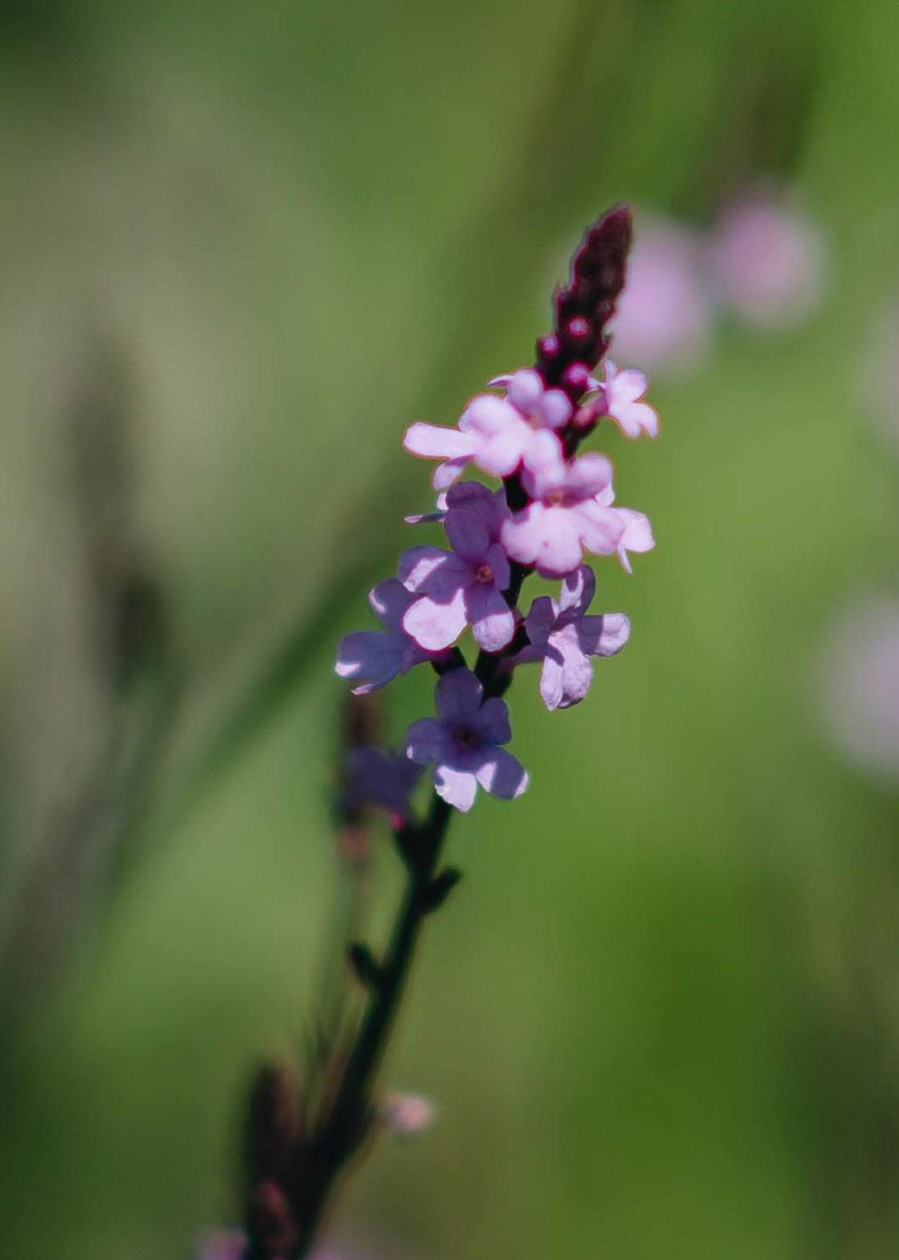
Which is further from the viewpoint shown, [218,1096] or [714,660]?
[714,660]

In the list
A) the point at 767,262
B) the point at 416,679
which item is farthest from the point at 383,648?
the point at 767,262

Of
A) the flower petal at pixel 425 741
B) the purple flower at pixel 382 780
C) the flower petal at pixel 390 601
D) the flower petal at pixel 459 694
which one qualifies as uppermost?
the flower petal at pixel 390 601

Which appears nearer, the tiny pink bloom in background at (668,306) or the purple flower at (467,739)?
the purple flower at (467,739)

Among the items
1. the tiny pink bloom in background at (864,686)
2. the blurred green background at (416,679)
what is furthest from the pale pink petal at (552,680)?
the tiny pink bloom in background at (864,686)

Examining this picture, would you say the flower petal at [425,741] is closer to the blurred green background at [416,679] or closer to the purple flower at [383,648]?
the purple flower at [383,648]

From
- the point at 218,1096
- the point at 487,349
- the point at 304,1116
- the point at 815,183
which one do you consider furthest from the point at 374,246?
the point at 304,1116

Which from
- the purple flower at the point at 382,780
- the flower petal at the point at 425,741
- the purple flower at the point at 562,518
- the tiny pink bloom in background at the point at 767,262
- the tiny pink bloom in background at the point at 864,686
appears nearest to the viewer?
the purple flower at the point at 562,518

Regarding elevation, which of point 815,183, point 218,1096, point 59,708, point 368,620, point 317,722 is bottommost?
point 218,1096

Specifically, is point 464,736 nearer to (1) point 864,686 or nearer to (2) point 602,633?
(2) point 602,633

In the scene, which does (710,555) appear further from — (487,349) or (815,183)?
(815,183)
